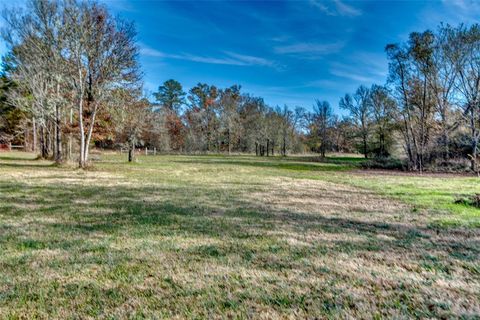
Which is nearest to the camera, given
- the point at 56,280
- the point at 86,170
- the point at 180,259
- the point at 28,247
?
the point at 56,280

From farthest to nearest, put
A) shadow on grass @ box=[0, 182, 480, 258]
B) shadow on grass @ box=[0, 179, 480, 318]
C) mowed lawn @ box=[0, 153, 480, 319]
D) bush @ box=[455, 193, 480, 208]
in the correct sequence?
bush @ box=[455, 193, 480, 208] → shadow on grass @ box=[0, 182, 480, 258] → shadow on grass @ box=[0, 179, 480, 318] → mowed lawn @ box=[0, 153, 480, 319]

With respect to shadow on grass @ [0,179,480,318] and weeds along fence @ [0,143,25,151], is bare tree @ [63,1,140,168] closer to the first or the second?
shadow on grass @ [0,179,480,318]

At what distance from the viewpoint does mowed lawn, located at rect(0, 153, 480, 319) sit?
234 cm

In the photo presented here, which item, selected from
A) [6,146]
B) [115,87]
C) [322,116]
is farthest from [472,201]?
[6,146]

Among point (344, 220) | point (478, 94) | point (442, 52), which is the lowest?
point (344, 220)

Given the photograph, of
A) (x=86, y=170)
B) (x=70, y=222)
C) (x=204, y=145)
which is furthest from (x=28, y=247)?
(x=204, y=145)

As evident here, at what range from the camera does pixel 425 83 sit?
20359 mm

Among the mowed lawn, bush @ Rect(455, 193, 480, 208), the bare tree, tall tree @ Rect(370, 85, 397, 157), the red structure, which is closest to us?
the mowed lawn

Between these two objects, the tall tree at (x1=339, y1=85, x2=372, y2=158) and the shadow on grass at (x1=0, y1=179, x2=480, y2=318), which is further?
the tall tree at (x1=339, y1=85, x2=372, y2=158)

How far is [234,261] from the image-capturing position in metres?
3.30

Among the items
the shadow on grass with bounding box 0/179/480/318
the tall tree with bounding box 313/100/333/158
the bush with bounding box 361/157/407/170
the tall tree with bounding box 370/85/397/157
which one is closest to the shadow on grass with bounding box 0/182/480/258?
the shadow on grass with bounding box 0/179/480/318

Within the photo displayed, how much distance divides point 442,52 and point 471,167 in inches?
317


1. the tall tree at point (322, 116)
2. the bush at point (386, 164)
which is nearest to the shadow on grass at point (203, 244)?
the bush at point (386, 164)

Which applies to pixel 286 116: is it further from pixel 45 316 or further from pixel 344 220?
pixel 45 316
